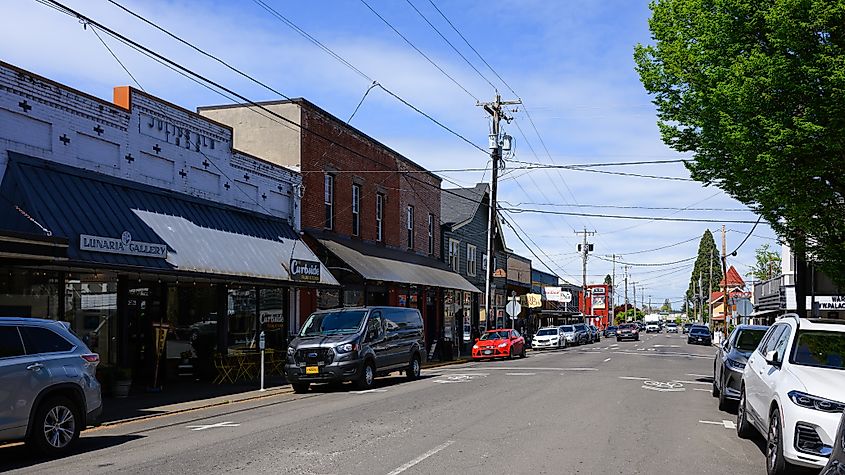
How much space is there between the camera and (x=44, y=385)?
10.3 meters

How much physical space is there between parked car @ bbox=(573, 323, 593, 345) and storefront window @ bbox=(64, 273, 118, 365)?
148 feet

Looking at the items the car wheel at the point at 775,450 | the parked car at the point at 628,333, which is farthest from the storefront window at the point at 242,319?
the parked car at the point at 628,333

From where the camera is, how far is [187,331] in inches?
850

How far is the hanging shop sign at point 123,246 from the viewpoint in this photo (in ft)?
50.3

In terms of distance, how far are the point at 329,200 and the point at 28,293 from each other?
539 inches

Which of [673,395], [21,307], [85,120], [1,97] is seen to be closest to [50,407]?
[21,307]

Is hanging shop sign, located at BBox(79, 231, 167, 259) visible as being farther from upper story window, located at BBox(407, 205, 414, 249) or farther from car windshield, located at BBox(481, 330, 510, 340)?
car windshield, located at BBox(481, 330, 510, 340)

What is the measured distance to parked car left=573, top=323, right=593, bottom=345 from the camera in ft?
197

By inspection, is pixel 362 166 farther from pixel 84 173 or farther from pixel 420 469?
pixel 420 469

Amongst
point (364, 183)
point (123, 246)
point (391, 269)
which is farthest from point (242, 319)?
point (364, 183)

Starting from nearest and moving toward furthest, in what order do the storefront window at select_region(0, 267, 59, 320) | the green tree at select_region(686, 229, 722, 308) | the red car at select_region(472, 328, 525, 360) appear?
the storefront window at select_region(0, 267, 59, 320) < the red car at select_region(472, 328, 525, 360) < the green tree at select_region(686, 229, 722, 308)

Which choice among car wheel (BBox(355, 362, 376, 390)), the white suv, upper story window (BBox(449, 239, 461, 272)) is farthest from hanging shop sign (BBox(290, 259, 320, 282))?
upper story window (BBox(449, 239, 461, 272))

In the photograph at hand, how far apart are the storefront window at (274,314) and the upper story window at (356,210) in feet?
19.4

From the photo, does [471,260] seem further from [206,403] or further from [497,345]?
[206,403]
